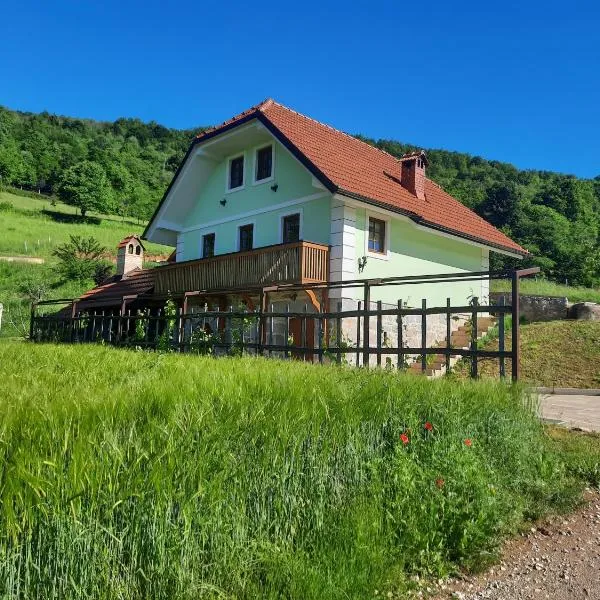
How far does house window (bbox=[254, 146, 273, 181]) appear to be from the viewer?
20102 mm

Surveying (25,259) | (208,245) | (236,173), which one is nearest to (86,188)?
(25,259)

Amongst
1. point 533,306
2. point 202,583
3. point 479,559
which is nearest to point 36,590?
point 202,583

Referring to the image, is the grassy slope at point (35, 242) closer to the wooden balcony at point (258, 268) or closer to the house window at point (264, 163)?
the wooden balcony at point (258, 268)

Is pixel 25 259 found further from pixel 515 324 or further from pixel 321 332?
pixel 515 324

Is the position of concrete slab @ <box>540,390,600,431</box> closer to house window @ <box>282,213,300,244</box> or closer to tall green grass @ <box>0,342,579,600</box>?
tall green grass @ <box>0,342,579,600</box>

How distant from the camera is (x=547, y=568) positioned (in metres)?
3.70

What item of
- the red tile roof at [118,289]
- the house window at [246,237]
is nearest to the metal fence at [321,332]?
the red tile roof at [118,289]

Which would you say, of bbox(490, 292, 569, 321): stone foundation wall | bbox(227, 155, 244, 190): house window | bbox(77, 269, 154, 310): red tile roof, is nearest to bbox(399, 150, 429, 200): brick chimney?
bbox(490, 292, 569, 321): stone foundation wall

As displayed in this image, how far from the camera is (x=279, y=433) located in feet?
10.8

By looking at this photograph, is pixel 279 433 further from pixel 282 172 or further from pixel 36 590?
pixel 282 172

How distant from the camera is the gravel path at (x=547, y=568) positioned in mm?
3373

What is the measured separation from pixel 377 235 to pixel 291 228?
9.80 ft

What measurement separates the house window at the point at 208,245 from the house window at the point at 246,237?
1.94 m

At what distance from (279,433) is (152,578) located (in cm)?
105
